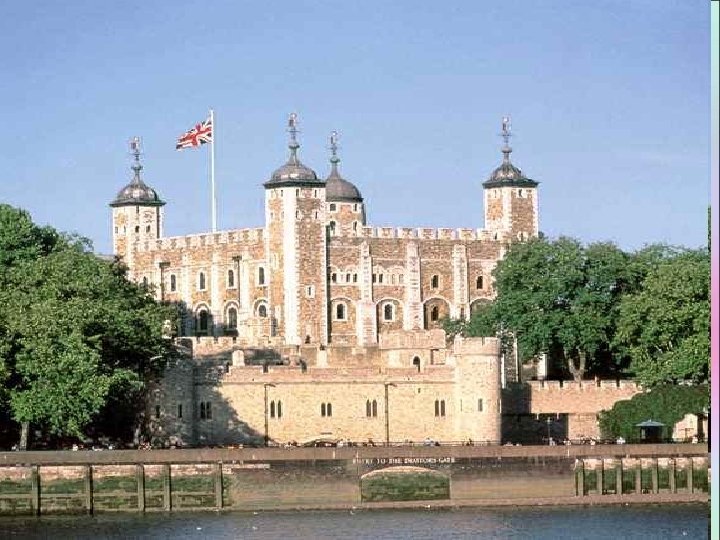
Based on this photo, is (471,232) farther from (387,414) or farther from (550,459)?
(550,459)

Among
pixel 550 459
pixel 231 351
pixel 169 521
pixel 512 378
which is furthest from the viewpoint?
pixel 512 378

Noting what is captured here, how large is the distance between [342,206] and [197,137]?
9706 millimetres

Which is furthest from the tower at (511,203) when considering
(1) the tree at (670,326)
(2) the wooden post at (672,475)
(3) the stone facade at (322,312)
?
(2) the wooden post at (672,475)

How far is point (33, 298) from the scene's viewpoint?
90438 mm

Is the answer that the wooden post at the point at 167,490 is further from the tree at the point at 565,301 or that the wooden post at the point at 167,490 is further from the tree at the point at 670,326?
the tree at the point at 565,301

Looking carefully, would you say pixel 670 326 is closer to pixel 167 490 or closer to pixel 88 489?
pixel 167 490

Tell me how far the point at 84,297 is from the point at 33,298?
2908mm

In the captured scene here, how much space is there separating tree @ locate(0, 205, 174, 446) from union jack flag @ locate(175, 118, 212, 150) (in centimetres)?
1900

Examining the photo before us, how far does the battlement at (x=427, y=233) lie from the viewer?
124 metres

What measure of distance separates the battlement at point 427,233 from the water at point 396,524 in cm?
4058

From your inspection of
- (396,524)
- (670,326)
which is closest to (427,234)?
(670,326)

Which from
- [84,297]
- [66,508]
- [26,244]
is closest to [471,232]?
[26,244]

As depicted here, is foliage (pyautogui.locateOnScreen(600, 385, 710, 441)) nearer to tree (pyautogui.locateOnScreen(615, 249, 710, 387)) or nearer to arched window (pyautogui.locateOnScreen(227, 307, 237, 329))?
tree (pyautogui.locateOnScreen(615, 249, 710, 387))

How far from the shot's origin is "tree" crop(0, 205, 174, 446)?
85875 mm
